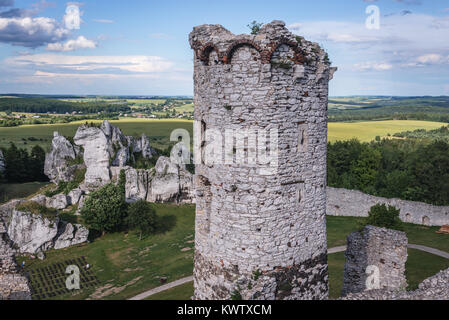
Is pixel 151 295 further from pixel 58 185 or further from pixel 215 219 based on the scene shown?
pixel 58 185

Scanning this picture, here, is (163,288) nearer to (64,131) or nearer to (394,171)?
(394,171)

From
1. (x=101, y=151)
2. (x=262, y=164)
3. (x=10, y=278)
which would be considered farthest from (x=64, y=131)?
(x=262, y=164)

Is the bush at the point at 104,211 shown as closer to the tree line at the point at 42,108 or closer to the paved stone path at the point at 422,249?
the paved stone path at the point at 422,249

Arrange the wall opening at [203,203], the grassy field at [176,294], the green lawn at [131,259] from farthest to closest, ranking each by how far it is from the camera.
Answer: the green lawn at [131,259] < the grassy field at [176,294] < the wall opening at [203,203]

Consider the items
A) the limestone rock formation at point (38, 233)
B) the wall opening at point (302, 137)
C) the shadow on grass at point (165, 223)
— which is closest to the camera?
the wall opening at point (302, 137)

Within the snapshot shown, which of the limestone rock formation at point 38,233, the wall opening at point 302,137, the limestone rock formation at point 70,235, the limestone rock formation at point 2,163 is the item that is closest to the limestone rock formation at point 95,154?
the limestone rock formation at point 70,235

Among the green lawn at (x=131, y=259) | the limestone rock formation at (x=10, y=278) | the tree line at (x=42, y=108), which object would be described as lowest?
the green lawn at (x=131, y=259)
